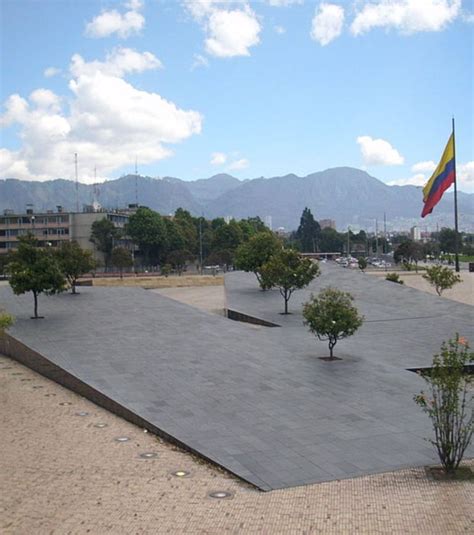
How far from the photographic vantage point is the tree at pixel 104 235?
7812cm

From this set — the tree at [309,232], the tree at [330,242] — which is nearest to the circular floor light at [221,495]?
the tree at [309,232]

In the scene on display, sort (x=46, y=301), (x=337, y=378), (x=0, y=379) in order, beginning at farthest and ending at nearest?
(x=46, y=301)
(x=0, y=379)
(x=337, y=378)

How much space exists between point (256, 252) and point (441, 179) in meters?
13.3

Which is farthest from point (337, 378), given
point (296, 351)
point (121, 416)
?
point (121, 416)

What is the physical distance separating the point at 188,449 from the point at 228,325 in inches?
474

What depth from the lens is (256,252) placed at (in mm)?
35500

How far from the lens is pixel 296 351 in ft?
66.2

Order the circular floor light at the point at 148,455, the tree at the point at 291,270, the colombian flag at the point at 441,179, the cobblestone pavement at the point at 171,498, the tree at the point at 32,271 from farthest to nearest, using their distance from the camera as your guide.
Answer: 1. the colombian flag at the point at 441,179
2. the tree at the point at 291,270
3. the tree at the point at 32,271
4. the circular floor light at the point at 148,455
5. the cobblestone pavement at the point at 171,498

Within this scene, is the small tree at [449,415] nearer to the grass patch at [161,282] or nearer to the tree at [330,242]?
the grass patch at [161,282]

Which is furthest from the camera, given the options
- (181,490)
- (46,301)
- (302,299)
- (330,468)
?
(302,299)

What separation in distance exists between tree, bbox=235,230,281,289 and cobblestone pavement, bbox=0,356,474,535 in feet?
75.2

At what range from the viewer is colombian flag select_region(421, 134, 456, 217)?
3916 cm

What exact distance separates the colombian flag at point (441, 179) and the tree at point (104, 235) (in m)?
46.4

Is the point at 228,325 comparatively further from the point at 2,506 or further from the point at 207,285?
the point at 207,285
